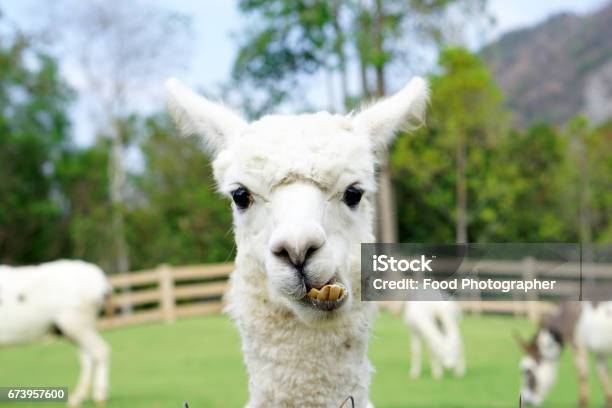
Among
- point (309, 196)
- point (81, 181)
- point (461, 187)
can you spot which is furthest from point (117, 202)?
point (309, 196)

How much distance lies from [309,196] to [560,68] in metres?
77.1

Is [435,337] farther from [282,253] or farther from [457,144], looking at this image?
[457,144]

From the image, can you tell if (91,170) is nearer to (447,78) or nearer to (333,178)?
(447,78)

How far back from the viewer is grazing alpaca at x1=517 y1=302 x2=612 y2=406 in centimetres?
722

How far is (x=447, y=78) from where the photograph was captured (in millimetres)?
20891

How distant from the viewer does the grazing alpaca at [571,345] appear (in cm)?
722

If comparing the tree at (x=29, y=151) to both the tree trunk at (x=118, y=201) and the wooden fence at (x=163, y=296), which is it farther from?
the wooden fence at (x=163, y=296)

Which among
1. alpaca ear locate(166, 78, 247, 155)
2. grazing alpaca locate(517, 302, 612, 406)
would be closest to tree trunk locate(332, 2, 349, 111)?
grazing alpaca locate(517, 302, 612, 406)

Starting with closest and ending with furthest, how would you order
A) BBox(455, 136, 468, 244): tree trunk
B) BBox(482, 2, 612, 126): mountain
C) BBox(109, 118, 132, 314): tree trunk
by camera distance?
1. BBox(455, 136, 468, 244): tree trunk
2. BBox(109, 118, 132, 314): tree trunk
3. BBox(482, 2, 612, 126): mountain

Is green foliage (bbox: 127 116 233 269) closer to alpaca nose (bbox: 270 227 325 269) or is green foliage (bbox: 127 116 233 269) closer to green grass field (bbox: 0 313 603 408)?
green grass field (bbox: 0 313 603 408)

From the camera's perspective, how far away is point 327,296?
73.7 inches

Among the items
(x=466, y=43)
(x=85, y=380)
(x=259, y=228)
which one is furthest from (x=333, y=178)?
(x=466, y=43)

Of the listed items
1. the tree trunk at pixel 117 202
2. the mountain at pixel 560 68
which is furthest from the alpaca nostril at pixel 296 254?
the mountain at pixel 560 68

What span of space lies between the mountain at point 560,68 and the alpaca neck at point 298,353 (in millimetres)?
63878
